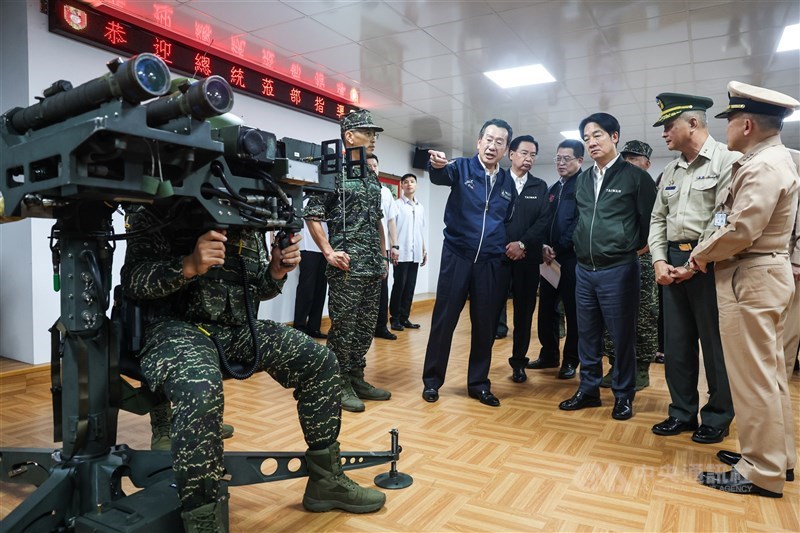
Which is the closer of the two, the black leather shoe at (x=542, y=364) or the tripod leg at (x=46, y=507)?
the tripod leg at (x=46, y=507)

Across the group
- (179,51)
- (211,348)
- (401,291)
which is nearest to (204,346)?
(211,348)

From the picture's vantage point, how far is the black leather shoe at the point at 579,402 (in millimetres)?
2842

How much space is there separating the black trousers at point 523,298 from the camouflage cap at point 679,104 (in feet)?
4.40

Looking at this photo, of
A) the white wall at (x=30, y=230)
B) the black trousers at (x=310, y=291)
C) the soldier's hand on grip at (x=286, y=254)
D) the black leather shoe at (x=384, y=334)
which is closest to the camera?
the soldier's hand on grip at (x=286, y=254)

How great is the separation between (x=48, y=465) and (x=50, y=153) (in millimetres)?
959

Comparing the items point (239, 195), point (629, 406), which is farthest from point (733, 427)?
point (239, 195)

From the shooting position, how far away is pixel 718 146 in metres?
2.31

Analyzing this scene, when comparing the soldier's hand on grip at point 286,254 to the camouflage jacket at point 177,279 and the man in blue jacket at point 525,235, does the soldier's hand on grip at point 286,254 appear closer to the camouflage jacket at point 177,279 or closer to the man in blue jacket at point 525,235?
the camouflage jacket at point 177,279

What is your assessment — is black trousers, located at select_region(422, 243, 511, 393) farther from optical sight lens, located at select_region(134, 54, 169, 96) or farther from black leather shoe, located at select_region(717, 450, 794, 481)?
optical sight lens, located at select_region(134, 54, 169, 96)

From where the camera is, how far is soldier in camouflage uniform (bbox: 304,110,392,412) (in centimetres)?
280

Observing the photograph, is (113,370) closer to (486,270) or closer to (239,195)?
(239,195)

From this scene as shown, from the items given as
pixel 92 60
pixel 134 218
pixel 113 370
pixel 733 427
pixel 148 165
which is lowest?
pixel 733 427

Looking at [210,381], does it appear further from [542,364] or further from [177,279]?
[542,364]

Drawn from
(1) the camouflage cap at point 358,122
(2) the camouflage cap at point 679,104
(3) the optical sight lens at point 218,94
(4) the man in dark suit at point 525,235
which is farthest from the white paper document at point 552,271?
(3) the optical sight lens at point 218,94
